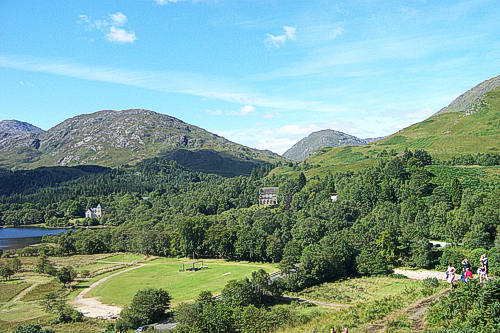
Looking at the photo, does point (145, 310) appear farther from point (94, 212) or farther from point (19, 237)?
point (94, 212)

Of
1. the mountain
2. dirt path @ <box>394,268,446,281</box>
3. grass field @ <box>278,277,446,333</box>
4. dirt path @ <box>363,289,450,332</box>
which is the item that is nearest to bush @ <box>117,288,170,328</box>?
grass field @ <box>278,277,446,333</box>

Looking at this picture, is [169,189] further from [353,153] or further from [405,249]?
[405,249]

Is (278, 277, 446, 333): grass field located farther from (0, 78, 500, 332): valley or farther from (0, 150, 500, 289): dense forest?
(0, 150, 500, 289): dense forest

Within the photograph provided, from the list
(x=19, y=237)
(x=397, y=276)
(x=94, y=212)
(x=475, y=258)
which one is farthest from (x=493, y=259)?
(x=94, y=212)

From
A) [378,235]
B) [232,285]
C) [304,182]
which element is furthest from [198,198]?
[232,285]

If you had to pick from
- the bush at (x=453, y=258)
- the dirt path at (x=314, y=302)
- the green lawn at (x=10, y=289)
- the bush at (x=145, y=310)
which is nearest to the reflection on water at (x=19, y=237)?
the green lawn at (x=10, y=289)

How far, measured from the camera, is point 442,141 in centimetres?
13775

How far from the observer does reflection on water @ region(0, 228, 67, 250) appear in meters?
114

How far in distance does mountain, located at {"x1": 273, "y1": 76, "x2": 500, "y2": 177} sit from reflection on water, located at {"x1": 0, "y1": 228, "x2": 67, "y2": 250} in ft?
367

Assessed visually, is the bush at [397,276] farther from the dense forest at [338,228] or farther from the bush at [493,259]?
the bush at [493,259]

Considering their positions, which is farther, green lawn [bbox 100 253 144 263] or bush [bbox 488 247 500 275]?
green lawn [bbox 100 253 144 263]

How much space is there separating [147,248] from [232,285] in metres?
55.1

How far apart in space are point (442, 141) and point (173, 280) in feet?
414

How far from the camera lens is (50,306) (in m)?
48.7
